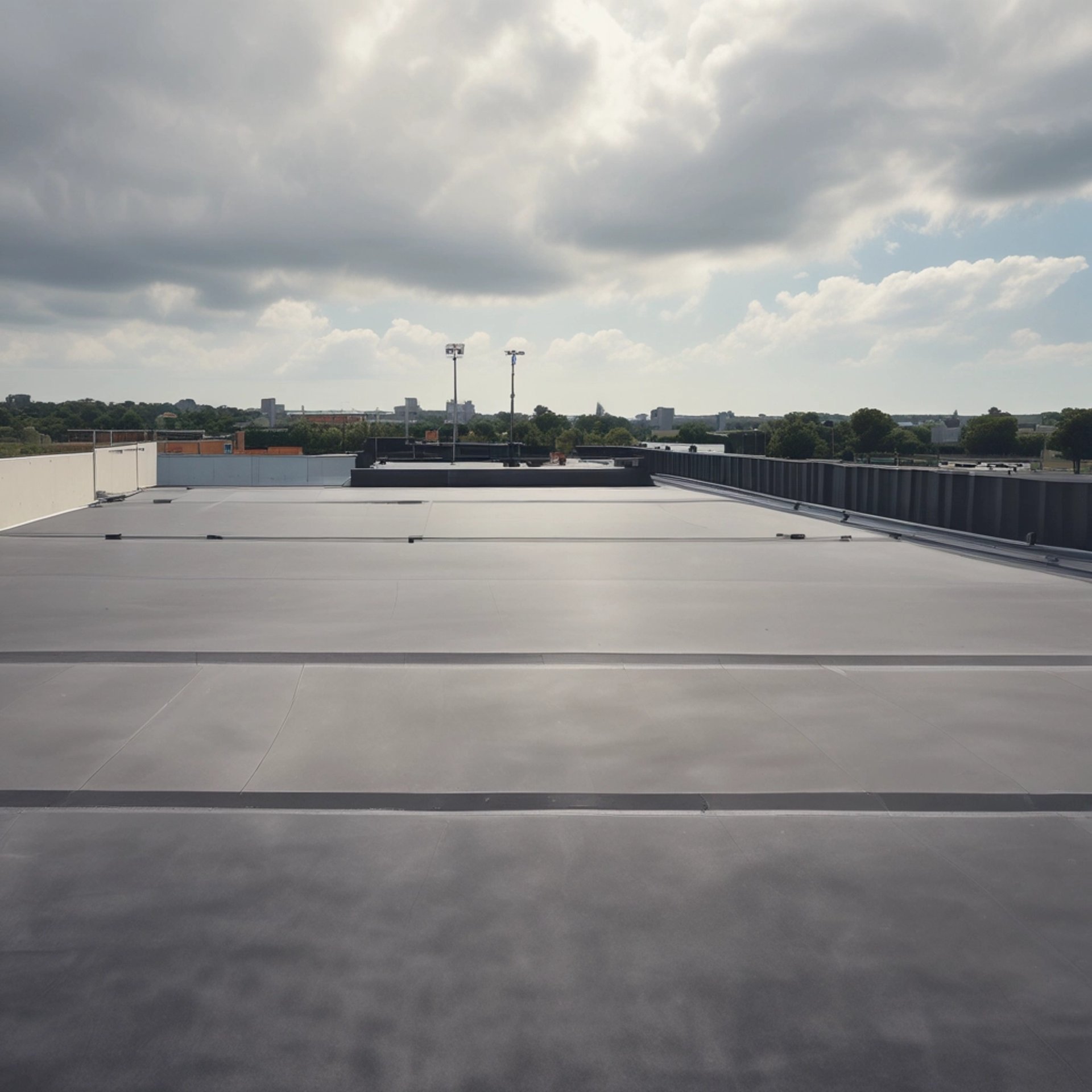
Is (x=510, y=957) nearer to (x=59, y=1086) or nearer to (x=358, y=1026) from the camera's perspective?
(x=358, y=1026)

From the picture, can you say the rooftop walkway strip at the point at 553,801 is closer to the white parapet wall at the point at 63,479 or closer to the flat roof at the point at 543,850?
the flat roof at the point at 543,850

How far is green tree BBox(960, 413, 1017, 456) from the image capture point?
16512 centimetres

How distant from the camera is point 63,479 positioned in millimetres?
28109

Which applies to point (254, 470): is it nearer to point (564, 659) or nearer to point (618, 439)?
point (564, 659)

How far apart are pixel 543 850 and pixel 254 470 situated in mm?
56257

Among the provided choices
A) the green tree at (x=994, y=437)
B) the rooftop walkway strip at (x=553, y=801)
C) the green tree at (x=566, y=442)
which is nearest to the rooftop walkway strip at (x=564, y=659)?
the rooftop walkway strip at (x=553, y=801)

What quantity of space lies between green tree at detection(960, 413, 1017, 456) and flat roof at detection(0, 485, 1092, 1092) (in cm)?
16930

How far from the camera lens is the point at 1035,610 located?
43.6ft

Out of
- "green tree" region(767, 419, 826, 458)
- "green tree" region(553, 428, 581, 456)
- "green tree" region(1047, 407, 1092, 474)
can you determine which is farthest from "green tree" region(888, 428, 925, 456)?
"green tree" region(553, 428, 581, 456)

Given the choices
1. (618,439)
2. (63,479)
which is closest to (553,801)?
(63,479)

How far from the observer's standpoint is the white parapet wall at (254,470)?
53.8 metres

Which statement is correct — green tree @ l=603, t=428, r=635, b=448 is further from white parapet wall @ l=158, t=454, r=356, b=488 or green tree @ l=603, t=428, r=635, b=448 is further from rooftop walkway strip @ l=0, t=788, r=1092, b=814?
rooftop walkway strip @ l=0, t=788, r=1092, b=814

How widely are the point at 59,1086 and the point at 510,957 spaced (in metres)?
1.84

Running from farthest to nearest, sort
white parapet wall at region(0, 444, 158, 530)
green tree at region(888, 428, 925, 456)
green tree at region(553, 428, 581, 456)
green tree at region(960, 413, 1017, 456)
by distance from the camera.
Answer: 1. green tree at region(888, 428, 925, 456)
2. green tree at region(960, 413, 1017, 456)
3. green tree at region(553, 428, 581, 456)
4. white parapet wall at region(0, 444, 158, 530)
